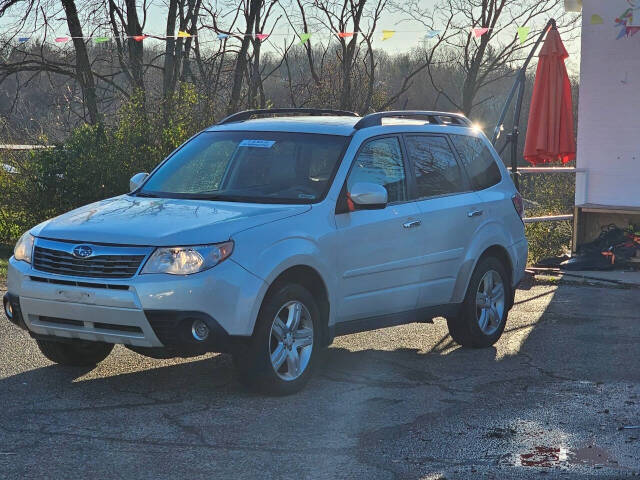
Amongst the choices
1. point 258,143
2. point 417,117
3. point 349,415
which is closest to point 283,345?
point 349,415

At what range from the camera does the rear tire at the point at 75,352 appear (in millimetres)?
Answer: 7160

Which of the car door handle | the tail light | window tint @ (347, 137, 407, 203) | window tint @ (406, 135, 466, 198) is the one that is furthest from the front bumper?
the tail light

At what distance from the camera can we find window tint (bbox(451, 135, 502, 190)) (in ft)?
28.3

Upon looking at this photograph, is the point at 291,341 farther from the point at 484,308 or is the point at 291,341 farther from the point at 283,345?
the point at 484,308

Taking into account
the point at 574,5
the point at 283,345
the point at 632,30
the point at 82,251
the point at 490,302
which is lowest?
the point at 490,302

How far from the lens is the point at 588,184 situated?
47.5 feet

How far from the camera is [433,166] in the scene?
26.9ft

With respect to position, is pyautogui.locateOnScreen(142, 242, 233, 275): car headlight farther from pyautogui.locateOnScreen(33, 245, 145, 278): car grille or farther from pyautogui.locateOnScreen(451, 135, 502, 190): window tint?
pyautogui.locateOnScreen(451, 135, 502, 190): window tint

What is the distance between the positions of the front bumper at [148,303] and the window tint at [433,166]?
6.92ft

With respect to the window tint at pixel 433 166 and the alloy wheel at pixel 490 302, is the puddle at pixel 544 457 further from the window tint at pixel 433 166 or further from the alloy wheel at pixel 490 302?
the alloy wheel at pixel 490 302

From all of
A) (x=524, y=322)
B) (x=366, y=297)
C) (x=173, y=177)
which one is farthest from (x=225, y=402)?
(x=524, y=322)

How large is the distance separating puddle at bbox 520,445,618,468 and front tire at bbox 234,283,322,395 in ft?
5.60

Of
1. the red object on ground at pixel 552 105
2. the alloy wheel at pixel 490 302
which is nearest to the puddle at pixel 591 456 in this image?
the alloy wheel at pixel 490 302

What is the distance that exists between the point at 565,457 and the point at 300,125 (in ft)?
10.9
